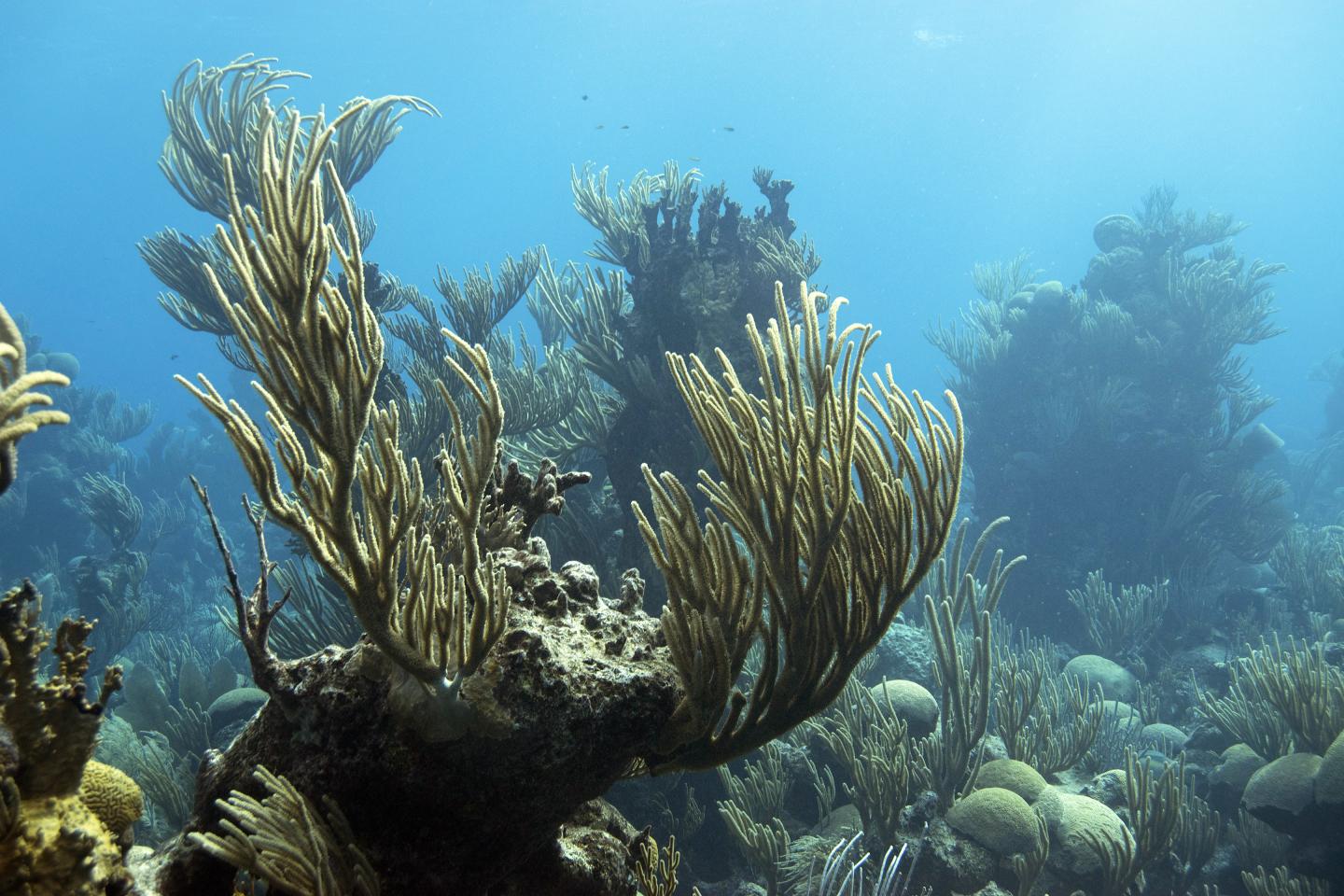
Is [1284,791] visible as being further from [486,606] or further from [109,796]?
[109,796]

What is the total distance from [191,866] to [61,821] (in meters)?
0.50

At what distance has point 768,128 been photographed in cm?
9650

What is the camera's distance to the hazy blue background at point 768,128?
54.6 metres

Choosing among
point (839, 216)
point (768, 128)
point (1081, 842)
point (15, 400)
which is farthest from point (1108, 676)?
point (839, 216)

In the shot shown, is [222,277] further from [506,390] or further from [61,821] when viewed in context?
[61,821]

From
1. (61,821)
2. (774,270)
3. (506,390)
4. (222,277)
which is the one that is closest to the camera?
(61,821)

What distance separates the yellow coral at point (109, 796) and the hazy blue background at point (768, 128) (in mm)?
32602

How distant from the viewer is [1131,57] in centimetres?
6397

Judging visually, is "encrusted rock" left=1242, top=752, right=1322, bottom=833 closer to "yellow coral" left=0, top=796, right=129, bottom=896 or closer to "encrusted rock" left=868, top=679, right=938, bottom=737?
"encrusted rock" left=868, top=679, right=938, bottom=737

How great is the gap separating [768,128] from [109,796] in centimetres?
10540

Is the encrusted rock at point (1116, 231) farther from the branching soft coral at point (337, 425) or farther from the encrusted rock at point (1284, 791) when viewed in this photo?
the branching soft coral at point (337, 425)

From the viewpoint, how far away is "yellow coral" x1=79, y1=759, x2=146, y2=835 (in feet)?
6.07

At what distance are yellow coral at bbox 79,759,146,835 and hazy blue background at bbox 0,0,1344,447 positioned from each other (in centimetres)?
3260

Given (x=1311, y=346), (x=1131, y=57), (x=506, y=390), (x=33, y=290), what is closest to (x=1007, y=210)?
(x=1311, y=346)
